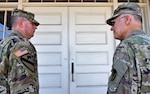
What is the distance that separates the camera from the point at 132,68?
147 cm

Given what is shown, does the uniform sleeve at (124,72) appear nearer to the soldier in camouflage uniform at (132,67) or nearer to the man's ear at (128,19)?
the soldier in camouflage uniform at (132,67)

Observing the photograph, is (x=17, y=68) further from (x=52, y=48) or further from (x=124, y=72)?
(x=52, y=48)

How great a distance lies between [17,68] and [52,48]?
2127 mm

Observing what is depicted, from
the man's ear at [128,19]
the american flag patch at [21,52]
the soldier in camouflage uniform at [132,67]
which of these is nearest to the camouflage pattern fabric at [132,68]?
the soldier in camouflage uniform at [132,67]

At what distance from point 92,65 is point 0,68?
7.42ft

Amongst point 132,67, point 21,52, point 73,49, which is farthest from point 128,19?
point 73,49

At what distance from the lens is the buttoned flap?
4.81 ft

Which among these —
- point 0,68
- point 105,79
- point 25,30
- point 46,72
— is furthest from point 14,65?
point 105,79

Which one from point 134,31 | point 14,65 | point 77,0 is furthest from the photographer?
point 77,0

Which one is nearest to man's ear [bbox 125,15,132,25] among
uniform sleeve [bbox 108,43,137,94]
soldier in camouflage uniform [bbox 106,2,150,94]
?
soldier in camouflage uniform [bbox 106,2,150,94]

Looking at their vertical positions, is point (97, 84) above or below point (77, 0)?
below

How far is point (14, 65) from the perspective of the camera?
1856mm

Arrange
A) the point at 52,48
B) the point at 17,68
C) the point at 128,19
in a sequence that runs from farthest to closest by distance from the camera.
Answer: the point at 52,48
the point at 17,68
the point at 128,19

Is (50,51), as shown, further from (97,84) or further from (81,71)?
(97,84)
